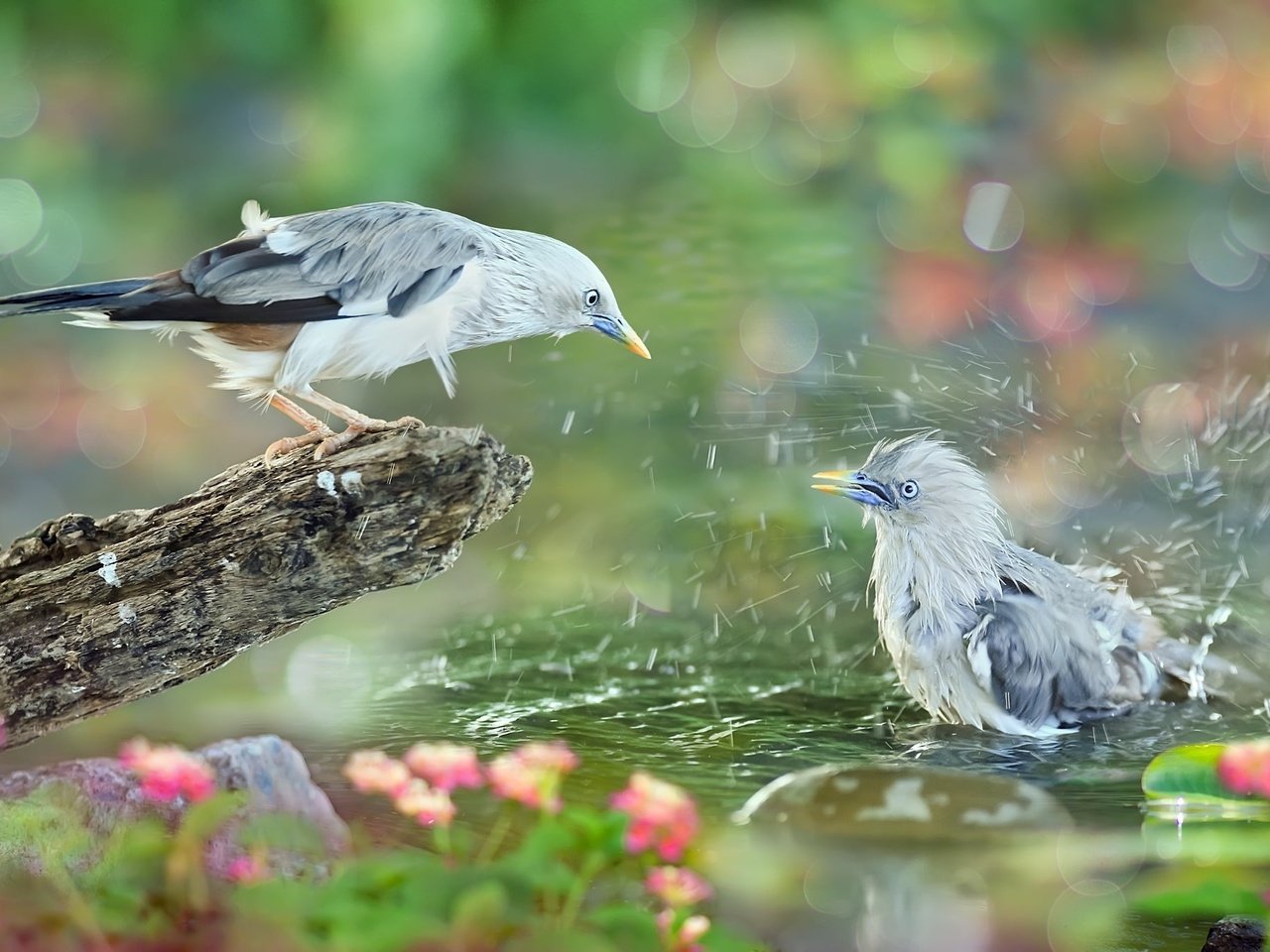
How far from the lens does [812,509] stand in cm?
272

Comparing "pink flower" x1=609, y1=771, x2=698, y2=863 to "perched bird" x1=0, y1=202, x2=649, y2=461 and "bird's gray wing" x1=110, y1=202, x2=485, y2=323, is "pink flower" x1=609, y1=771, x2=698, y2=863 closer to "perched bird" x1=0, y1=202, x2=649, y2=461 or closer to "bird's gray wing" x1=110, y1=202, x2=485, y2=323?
"perched bird" x1=0, y1=202, x2=649, y2=461

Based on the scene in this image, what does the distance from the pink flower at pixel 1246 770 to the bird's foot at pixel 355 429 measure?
41.5 inches

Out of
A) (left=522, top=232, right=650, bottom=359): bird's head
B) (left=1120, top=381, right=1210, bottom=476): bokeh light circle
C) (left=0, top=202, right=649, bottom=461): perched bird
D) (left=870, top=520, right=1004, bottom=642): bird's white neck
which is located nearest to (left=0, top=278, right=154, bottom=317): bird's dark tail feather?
(left=0, top=202, right=649, bottom=461): perched bird

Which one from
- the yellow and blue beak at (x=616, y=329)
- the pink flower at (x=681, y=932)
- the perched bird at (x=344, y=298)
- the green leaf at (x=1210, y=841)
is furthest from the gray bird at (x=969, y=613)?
the pink flower at (x=681, y=932)

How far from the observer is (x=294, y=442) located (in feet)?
5.20

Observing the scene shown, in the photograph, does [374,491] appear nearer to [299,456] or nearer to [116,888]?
[299,456]

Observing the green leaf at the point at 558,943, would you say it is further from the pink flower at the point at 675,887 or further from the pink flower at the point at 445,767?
the pink flower at the point at 445,767

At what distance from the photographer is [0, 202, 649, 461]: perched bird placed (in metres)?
1.48

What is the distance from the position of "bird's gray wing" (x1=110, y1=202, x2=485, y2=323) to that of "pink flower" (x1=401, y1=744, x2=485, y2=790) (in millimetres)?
497

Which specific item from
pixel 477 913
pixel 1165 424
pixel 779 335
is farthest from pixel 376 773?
pixel 1165 424

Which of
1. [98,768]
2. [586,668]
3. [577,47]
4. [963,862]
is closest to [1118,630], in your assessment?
[963,862]

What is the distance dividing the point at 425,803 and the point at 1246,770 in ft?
3.21

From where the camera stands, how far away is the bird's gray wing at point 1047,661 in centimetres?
189

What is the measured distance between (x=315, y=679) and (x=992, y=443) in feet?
4.47
